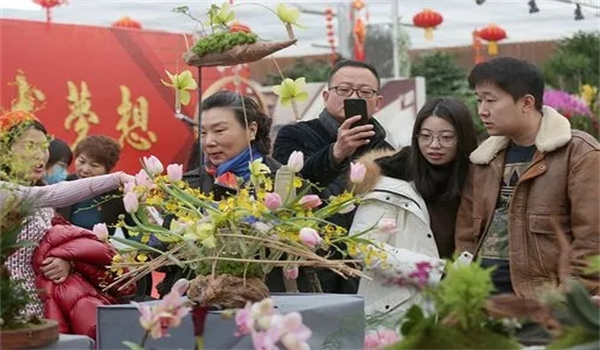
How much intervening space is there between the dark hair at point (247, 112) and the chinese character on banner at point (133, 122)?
14.9 feet

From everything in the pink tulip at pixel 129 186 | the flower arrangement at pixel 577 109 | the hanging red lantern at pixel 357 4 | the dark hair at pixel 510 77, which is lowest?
the flower arrangement at pixel 577 109

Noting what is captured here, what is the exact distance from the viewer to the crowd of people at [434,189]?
266 cm

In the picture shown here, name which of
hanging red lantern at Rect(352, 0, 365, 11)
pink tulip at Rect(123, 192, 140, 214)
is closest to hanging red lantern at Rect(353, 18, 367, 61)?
hanging red lantern at Rect(352, 0, 365, 11)

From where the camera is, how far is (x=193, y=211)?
7.79 ft

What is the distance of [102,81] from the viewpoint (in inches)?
299

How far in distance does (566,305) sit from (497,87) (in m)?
1.22

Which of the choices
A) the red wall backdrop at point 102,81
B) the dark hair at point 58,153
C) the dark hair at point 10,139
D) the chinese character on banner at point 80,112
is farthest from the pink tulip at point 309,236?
the chinese character on banner at point 80,112

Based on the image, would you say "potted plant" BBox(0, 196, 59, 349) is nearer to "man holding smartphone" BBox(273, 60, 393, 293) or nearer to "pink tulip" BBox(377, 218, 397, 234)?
"pink tulip" BBox(377, 218, 397, 234)

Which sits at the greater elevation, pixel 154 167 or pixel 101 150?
pixel 154 167

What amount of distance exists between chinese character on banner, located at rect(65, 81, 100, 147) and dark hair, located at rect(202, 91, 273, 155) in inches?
163

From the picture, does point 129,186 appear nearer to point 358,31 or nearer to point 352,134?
point 352,134

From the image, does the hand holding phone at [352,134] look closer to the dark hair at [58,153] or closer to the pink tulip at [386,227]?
the pink tulip at [386,227]

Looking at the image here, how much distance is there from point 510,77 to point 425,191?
0.34 metres

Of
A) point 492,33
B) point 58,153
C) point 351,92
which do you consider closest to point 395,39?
point 492,33
